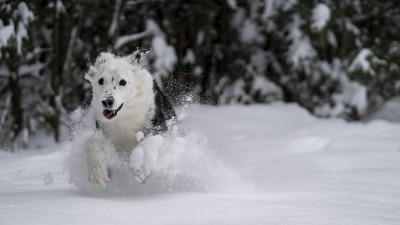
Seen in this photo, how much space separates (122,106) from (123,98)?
0.28 feet

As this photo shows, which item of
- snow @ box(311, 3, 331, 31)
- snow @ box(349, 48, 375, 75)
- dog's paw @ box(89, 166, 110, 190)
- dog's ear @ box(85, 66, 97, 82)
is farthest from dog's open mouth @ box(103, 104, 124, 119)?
snow @ box(349, 48, 375, 75)

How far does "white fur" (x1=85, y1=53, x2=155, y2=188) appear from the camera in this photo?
4348mm

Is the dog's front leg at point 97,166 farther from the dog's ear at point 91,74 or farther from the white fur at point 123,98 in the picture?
the dog's ear at point 91,74

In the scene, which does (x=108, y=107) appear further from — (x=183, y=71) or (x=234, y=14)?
(x=234, y=14)

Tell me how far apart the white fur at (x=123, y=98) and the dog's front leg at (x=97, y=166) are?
2 cm

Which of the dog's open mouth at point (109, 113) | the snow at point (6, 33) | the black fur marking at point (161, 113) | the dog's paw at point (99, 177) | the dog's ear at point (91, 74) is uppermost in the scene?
the snow at point (6, 33)

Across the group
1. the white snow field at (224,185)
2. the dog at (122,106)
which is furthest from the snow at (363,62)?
the dog at (122,106)

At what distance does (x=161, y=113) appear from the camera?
4738 mm

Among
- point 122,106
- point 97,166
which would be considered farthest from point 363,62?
point 97,166

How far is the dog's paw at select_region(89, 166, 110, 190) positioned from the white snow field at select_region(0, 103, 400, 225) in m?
0.09

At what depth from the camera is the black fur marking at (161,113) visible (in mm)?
4605

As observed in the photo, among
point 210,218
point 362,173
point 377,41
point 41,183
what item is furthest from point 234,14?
point 210,218

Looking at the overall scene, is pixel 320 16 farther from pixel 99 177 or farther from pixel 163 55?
pixel 99 177

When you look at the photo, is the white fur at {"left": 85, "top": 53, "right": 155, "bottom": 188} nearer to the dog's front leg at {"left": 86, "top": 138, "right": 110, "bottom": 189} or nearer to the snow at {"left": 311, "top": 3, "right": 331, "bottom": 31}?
the dog's front leg at {"left": 86, "top": 138, "right": 110, "bottom": 189}
